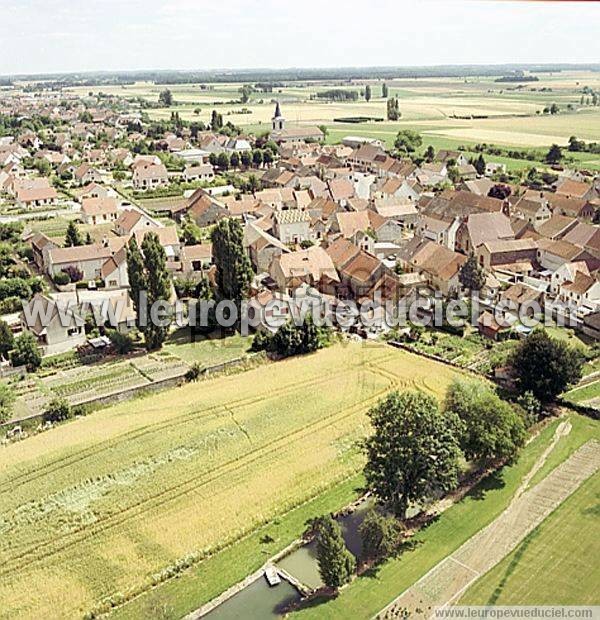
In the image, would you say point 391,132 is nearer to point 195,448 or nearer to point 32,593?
point 195,448

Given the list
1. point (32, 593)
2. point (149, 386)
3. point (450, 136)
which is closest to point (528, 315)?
point (149, 386)

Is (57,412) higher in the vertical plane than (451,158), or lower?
lower

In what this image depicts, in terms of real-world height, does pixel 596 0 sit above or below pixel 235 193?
above

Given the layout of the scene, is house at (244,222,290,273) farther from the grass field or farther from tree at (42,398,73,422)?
the grass field

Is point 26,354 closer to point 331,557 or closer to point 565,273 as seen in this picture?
point 331,557

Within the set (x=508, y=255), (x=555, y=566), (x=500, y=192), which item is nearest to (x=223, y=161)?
(x=500, y=192)

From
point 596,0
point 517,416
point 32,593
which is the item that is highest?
point 596,0
